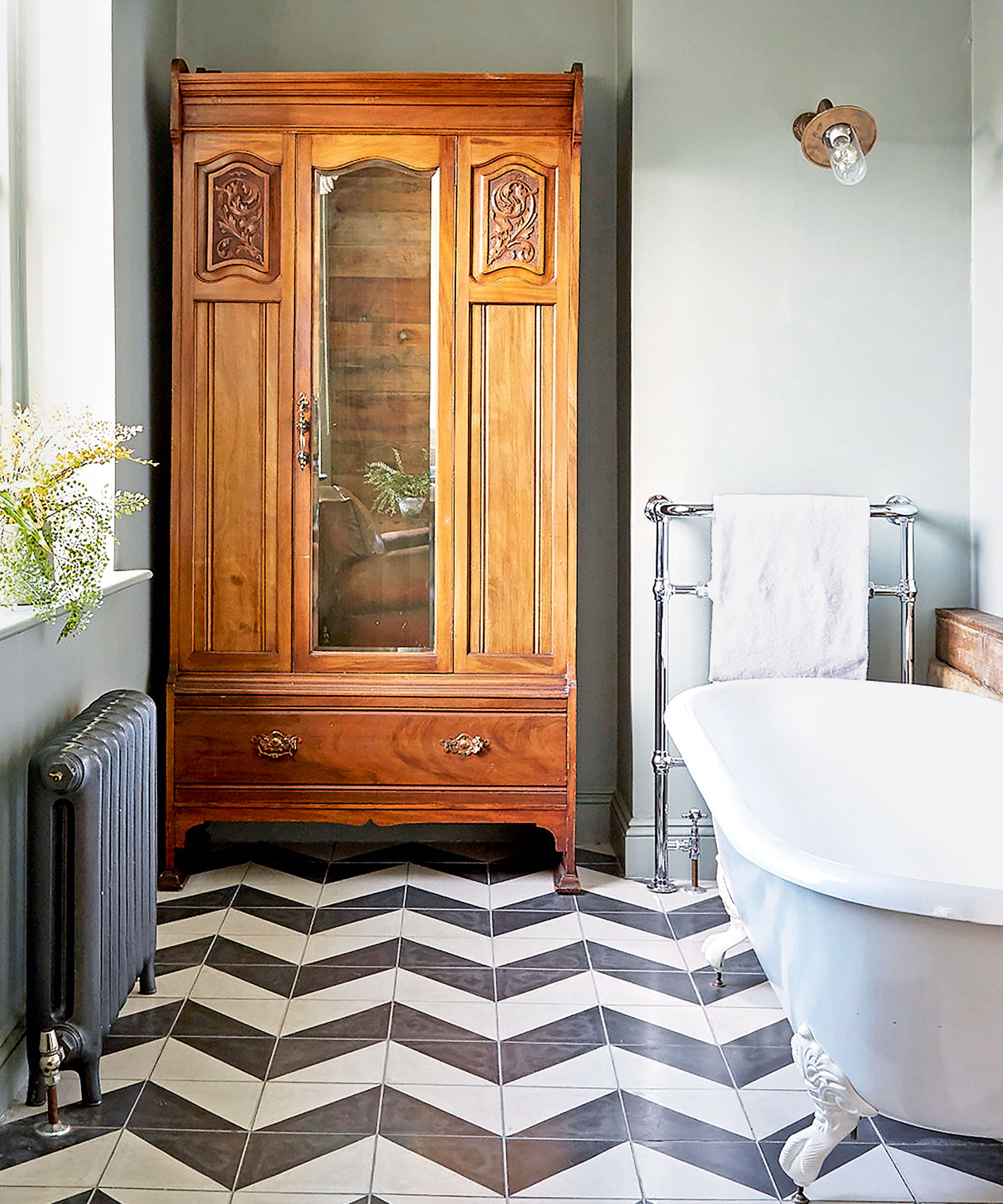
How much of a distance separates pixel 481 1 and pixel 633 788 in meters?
2.42

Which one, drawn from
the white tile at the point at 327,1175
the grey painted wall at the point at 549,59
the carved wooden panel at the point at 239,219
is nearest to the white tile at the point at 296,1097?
the white tile at the point at 327,1175

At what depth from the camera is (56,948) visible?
205cm

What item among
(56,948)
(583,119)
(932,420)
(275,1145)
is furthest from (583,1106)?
(583,119)

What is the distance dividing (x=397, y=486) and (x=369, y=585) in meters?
0.28

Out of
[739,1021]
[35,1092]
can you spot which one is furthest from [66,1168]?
[739,1021]

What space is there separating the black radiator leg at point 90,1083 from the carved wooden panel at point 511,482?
5.02 feet

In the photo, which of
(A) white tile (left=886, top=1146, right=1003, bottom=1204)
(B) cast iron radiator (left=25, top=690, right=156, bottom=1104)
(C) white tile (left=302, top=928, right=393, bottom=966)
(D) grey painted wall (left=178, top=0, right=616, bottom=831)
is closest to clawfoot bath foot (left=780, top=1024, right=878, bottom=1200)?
(A) white tile (left=886, top=1146, right=1003, bottom=1204)

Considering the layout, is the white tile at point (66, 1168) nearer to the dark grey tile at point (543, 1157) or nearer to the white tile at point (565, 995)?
the dark grey tile at point (543, 1157)

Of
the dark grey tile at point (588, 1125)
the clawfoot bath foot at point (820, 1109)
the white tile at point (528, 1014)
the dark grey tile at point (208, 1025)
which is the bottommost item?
the dark grey tile at point (588, 1125)

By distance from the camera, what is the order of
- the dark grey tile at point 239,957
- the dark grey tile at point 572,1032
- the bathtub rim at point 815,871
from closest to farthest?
the bathtub rim at point 815,871, the dark grey tile at point 572,1032, the dark grey tile at point 239,957

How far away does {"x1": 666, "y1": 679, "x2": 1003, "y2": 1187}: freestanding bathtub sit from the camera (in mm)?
1598

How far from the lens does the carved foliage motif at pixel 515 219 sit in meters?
3.29

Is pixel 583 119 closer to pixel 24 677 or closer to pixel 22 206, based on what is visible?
pixel 22 206

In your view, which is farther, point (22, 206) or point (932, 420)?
point (932, 420)
